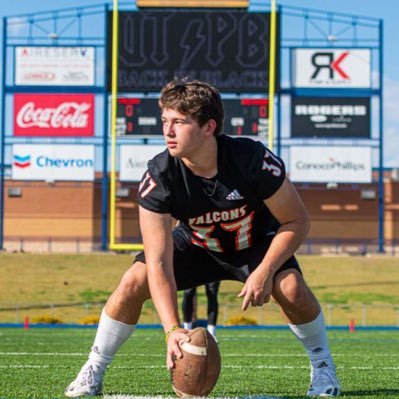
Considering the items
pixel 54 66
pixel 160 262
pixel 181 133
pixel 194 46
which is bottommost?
pixel 160 262

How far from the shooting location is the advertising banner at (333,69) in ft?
112

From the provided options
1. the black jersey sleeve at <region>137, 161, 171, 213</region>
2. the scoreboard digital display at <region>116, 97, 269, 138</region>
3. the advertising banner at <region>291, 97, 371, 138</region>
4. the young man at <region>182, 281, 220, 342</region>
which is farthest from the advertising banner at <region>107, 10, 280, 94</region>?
the black jersey sleeve at <region>137, 161, 171, 213</region>

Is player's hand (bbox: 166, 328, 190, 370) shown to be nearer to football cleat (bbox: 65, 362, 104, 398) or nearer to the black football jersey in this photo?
the black football jersey

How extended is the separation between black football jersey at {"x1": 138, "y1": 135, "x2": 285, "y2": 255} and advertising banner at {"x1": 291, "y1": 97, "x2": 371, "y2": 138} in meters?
29.7

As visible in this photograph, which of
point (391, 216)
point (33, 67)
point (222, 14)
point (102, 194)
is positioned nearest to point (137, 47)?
point (222, 14)

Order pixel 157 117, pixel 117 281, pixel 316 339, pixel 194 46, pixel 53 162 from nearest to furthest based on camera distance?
pixel 316 339
pixel 157 117
pixel 194 46
pixel 117 281
pixel 53 162

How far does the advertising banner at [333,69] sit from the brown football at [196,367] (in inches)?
1218

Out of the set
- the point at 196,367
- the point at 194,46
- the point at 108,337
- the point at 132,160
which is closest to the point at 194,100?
the point at 196,367

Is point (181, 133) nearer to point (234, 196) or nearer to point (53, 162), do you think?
point (234, 196)

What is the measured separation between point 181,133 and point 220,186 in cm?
35

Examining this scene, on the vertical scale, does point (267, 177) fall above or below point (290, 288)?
above

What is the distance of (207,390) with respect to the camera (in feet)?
13.0

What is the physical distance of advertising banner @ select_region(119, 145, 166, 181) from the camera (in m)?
33.0

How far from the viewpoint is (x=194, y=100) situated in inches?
156
